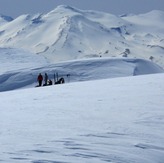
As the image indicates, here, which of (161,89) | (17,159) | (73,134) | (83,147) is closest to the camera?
(17,159)

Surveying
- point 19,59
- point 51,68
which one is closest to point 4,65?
point 19,59

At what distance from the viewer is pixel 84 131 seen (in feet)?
27.1

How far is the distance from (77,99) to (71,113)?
116 inches

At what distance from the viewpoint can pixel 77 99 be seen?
43.9ft

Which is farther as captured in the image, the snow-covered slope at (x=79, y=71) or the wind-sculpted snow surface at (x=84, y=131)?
the snow-covered slope at (x=79, y=71)

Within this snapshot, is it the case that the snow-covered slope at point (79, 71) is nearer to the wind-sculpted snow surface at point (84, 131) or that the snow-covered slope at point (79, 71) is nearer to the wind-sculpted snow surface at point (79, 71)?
the wind-sculpted snow surface at point (79, 71)

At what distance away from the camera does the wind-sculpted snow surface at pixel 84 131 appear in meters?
6.74

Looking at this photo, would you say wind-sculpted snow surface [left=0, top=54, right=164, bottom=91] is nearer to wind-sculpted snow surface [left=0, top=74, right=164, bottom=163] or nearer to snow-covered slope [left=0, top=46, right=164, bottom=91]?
snow-covered slope [left=0, top=46, right=164, bottom=91]

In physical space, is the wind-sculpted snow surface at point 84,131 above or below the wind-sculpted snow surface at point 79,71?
below

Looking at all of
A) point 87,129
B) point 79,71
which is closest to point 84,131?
point 87,129

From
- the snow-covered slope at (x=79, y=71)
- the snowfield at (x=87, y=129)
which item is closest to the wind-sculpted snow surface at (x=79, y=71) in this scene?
the snow-covered slope at (x=79, y=71)

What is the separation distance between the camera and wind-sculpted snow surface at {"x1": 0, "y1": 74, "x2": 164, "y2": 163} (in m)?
6.74

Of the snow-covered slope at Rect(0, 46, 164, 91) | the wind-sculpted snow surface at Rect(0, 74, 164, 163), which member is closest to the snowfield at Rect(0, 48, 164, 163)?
the wind-sculpted snow surface at Rect(0, 74, 164, 163)

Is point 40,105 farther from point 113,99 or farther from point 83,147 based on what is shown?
point 83,147
